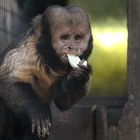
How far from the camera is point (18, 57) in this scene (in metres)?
11.7

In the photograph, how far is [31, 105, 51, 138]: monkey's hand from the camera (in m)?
11.3

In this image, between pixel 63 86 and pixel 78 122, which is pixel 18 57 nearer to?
pixel 63 86

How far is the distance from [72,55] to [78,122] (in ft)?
5.40

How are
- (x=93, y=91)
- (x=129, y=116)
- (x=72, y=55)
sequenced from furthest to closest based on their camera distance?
(x=93, y=91)
(x=129, y=116)
(x=72, y=55)

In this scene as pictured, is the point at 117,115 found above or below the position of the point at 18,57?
below

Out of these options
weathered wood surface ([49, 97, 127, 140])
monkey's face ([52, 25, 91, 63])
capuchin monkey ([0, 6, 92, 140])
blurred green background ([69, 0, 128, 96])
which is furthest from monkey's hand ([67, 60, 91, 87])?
blurred green background ([69, 0, 128, 96])

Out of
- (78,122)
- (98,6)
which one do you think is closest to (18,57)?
(78,122)

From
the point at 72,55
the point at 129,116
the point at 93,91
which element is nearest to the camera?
the point at 72,55

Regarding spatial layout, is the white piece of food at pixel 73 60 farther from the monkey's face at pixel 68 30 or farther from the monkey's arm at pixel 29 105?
the monkey's arm at pixel 29 105

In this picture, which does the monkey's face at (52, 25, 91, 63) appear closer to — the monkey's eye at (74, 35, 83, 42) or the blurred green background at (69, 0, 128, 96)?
the monkey's eye at (74, 35, 83, 42)

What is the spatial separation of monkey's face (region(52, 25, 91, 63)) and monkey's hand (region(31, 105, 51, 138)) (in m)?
0.45

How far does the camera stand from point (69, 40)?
37.5 feet

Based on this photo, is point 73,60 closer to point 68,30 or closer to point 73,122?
point 68,30

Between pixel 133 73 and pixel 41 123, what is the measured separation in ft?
5.07
